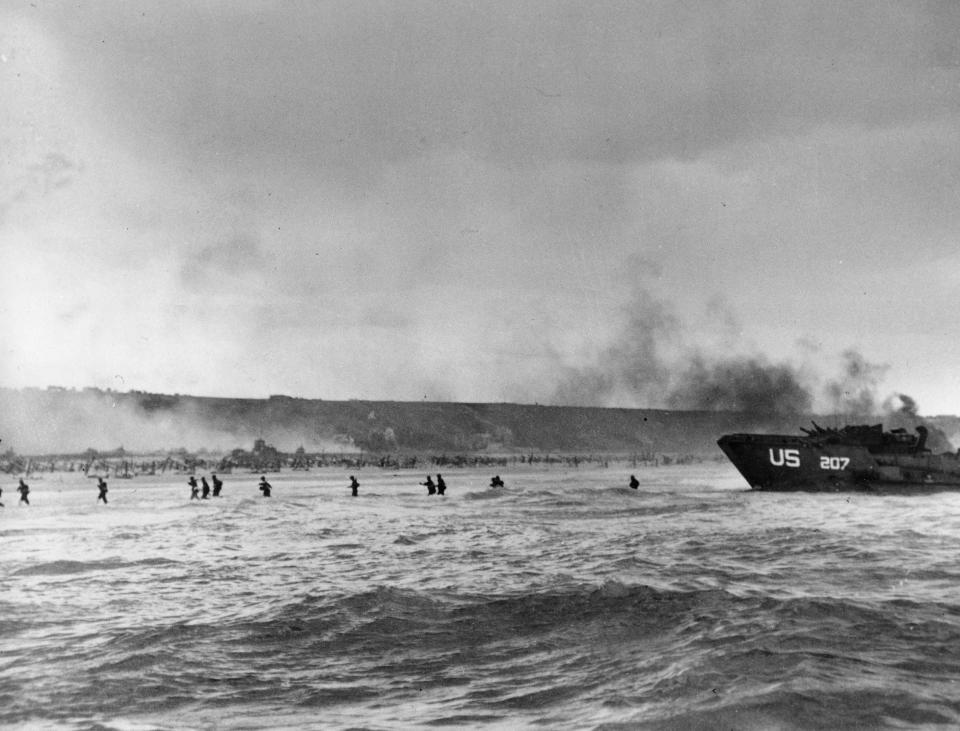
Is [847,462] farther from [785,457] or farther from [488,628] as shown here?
[488,628]

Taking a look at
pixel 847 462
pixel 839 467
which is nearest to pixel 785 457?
pixel 839 467

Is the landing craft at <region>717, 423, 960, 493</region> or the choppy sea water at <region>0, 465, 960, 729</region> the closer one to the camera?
the choppy sea water at <region>0, 465, 960, 729</region>


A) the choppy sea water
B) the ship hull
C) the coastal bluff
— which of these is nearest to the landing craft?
the ship hull

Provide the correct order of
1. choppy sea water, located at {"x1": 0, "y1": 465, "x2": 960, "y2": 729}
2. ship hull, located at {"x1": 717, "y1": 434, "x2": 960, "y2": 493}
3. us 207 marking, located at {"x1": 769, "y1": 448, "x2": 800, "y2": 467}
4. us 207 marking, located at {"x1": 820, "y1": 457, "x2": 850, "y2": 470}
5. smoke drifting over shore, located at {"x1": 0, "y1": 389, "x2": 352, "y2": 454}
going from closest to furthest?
1. choppy sea water, located at {"x1": 0, "y1": 465, "x2": 960, "y2": 729}
2. ship hull, located at {"x1": 717, "y1": 434, "x2": 960, "y2": 493}
3. us 207 marking, located at {"x1": 820, "y1": 457, "x2": 850, "y2": 470}
4. us 207 marking, located at {"x1": 769, "y1": 448, "x2": 800, "y2": 467}
5. smoke drifting over shore, located at {"x1": 0, "y1": 389, "x2": 352, "y2": 454}

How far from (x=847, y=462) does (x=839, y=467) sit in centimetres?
45

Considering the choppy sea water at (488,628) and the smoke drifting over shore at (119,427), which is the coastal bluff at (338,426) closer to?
the smoke drifting over shore at (119,427)

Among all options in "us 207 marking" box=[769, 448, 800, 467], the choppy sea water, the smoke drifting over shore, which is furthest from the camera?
the smoke drifting over shore

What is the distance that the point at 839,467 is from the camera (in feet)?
133

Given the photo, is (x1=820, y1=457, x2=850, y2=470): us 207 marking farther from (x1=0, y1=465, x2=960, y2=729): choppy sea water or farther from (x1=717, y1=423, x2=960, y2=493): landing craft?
(x1=0, y1=465, x2=960, y2=729): choppy sea water

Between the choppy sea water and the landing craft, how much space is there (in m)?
18.3

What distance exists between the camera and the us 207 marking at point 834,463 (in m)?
40.4

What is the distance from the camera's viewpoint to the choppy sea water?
809cm

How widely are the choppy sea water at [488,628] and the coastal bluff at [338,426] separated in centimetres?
10155

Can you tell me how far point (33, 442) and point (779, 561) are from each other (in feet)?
365
